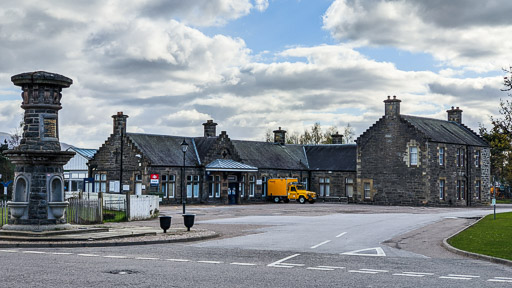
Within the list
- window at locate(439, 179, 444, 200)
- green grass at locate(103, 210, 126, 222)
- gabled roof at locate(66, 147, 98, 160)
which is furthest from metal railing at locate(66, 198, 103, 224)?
window at locate(439, 179, 444, 200)

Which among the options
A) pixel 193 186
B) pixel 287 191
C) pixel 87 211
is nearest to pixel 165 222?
pixel 87 211

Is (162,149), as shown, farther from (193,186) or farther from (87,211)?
(87,211)

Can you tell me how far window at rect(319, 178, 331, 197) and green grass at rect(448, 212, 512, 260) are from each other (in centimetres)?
3508

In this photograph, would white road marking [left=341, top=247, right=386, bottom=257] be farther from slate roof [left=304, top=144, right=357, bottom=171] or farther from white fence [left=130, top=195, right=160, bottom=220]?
slate roof [left=304, top=144, right=357, bottom=171]

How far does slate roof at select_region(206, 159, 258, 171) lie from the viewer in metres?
55.2

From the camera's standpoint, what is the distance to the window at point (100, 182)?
55656 mm

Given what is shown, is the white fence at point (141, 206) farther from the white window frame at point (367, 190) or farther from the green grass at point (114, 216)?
the white window frame at point (367, 190)

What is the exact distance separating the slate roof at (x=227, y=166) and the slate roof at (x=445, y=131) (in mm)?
15296

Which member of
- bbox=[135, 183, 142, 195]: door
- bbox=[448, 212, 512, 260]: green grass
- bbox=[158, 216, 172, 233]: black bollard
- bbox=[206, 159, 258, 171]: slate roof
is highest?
bbox=[206, 159, 258, 171]: slate roof

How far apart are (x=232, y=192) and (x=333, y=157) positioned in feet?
41.3

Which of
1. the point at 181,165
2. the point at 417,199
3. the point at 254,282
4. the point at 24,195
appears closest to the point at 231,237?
the point at 24,195

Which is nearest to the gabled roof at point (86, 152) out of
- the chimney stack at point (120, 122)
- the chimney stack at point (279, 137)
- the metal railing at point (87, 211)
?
the chimney stack at point (120, 122)

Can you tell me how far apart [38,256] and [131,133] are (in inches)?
1514

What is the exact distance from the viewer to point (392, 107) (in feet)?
189
